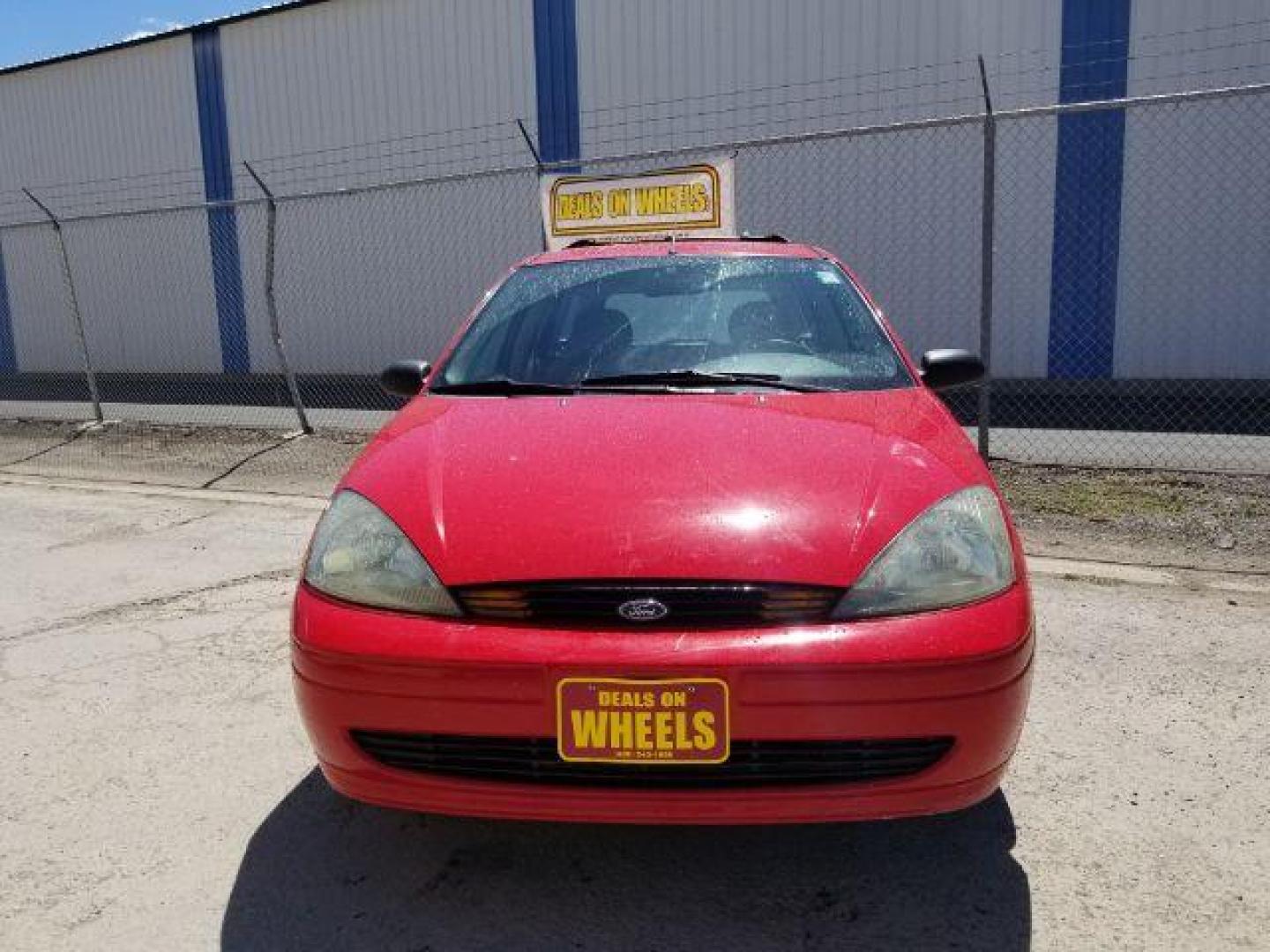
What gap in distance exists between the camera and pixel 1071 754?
9.30 ft

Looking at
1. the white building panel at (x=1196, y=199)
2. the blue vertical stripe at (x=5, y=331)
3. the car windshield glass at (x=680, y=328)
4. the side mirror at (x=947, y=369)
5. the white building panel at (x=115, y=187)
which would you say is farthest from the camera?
the blue vertical stripe at (x=5, y=331)

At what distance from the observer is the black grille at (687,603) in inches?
78.0

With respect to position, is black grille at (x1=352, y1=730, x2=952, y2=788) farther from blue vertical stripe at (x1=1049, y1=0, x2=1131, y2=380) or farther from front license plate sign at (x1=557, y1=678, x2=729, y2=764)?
blue vertical stripe at (x1=1049, y1=0, x2=1131, y2=380)

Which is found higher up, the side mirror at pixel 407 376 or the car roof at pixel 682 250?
the car roof at pixel 682 250

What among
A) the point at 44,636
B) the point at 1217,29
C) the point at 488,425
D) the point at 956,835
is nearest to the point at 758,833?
the point at 956,835

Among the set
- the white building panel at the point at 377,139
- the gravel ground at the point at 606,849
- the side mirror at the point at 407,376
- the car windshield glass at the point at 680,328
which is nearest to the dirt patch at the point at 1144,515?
the gravel ground at the point at 606,849

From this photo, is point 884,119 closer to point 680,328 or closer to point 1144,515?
point 1144,515

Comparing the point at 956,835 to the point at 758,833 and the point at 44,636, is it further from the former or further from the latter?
the point at 44,636

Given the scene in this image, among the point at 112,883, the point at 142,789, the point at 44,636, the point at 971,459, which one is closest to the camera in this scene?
the point at 112,883

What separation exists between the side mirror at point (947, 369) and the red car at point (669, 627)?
827 mm

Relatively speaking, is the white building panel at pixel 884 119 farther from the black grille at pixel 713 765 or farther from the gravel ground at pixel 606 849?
the black grille at pixel 713 765

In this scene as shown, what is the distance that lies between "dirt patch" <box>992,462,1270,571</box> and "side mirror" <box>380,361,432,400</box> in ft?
10.5

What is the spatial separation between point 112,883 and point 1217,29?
37.5 feet

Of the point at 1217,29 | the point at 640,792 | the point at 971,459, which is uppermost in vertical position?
the point at 1217,29
